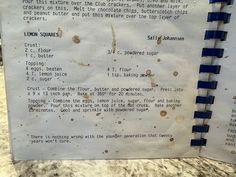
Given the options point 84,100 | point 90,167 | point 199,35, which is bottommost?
point 90,167

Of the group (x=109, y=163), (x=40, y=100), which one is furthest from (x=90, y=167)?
(x=40, y=100)

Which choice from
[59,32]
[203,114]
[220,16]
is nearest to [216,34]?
[220,16]

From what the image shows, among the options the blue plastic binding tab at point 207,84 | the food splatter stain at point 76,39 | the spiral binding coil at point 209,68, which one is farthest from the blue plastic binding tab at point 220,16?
the food splatter stain at point 76,39

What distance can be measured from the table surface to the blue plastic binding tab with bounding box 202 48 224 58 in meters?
0.20

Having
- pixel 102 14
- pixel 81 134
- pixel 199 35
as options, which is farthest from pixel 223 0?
pixel 81 134

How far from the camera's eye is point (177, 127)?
0.51m

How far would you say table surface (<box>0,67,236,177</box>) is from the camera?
0.48 m

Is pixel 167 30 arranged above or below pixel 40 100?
above

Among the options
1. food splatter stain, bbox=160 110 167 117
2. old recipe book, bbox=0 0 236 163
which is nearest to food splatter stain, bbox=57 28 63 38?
old recipe book, bbox=0 0 236 163

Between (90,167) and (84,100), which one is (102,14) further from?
(90,167)

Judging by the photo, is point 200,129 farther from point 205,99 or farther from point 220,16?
point 220,16

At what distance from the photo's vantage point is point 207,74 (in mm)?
482

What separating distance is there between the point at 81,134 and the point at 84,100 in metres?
0.07

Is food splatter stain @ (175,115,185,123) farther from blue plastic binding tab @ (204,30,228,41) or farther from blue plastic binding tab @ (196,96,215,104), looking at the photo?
blue plastic binding tab @ (204,30,228,41)
